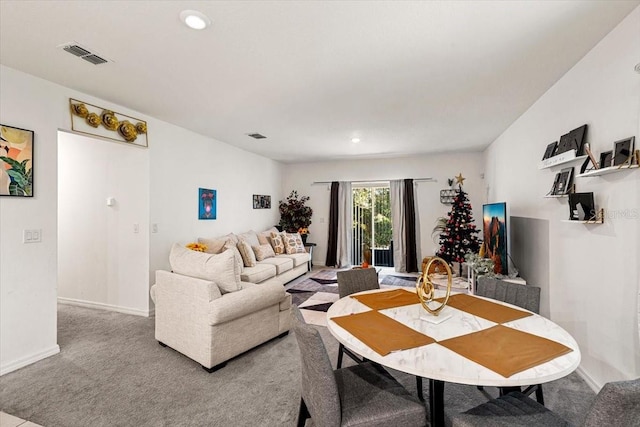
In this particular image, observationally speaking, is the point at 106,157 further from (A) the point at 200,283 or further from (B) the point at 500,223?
(B) the point at 500,223

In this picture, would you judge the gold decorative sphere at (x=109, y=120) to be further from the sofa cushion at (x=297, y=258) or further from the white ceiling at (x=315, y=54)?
the sofa cushion at (x=297, y=258)

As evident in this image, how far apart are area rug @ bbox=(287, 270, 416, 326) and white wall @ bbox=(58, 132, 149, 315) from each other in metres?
2.06

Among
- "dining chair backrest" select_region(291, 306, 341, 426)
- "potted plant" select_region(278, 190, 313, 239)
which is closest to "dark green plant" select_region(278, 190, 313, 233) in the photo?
"potted plant" select_region(278, 190, 313, 239)

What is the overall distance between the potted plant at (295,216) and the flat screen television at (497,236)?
394cm

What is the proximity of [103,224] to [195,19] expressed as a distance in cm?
343

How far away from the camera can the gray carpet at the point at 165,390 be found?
2.01 metres

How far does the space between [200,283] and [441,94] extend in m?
3.01

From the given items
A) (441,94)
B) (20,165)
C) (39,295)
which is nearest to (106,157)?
(20,165)

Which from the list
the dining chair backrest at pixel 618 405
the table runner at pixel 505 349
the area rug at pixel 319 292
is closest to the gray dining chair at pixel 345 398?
the table runner at pixel 505 349

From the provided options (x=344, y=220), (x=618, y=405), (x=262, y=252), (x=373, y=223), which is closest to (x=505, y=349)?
(x=618, y=405)

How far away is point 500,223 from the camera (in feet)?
12.1

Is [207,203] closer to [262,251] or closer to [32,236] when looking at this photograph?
[262,251]

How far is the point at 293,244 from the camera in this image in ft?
20.4

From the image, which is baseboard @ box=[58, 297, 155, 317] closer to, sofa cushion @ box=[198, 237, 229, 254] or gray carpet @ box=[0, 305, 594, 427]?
gray carpet @ box=[0, 305, 594, 427]
